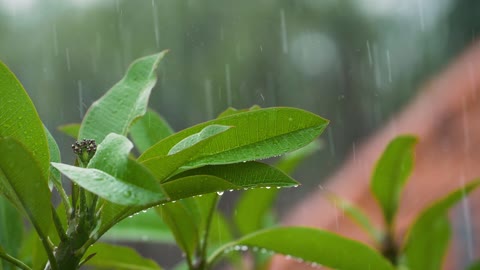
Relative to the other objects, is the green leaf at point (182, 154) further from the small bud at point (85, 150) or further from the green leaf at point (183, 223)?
the green leaf at point (183, 223)

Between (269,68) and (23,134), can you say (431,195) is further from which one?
(269,68)

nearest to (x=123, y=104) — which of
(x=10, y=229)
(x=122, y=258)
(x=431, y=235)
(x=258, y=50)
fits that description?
(x=122, y=258)

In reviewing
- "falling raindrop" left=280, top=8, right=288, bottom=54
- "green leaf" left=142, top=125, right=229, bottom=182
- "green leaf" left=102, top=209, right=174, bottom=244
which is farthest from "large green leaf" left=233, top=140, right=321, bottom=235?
"falling raindrop" left=280, top=8, right=288, bottom=54

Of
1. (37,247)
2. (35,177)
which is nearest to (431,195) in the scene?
(37,247)

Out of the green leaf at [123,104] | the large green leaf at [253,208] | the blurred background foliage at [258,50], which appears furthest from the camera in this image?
the blurred background foliage at [258,50]

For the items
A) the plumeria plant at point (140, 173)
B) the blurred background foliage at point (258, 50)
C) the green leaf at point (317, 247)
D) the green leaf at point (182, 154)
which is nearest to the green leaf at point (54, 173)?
the plumeria plant at point (140, 173)

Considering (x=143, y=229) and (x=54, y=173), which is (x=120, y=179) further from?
(x=143, y=229)
